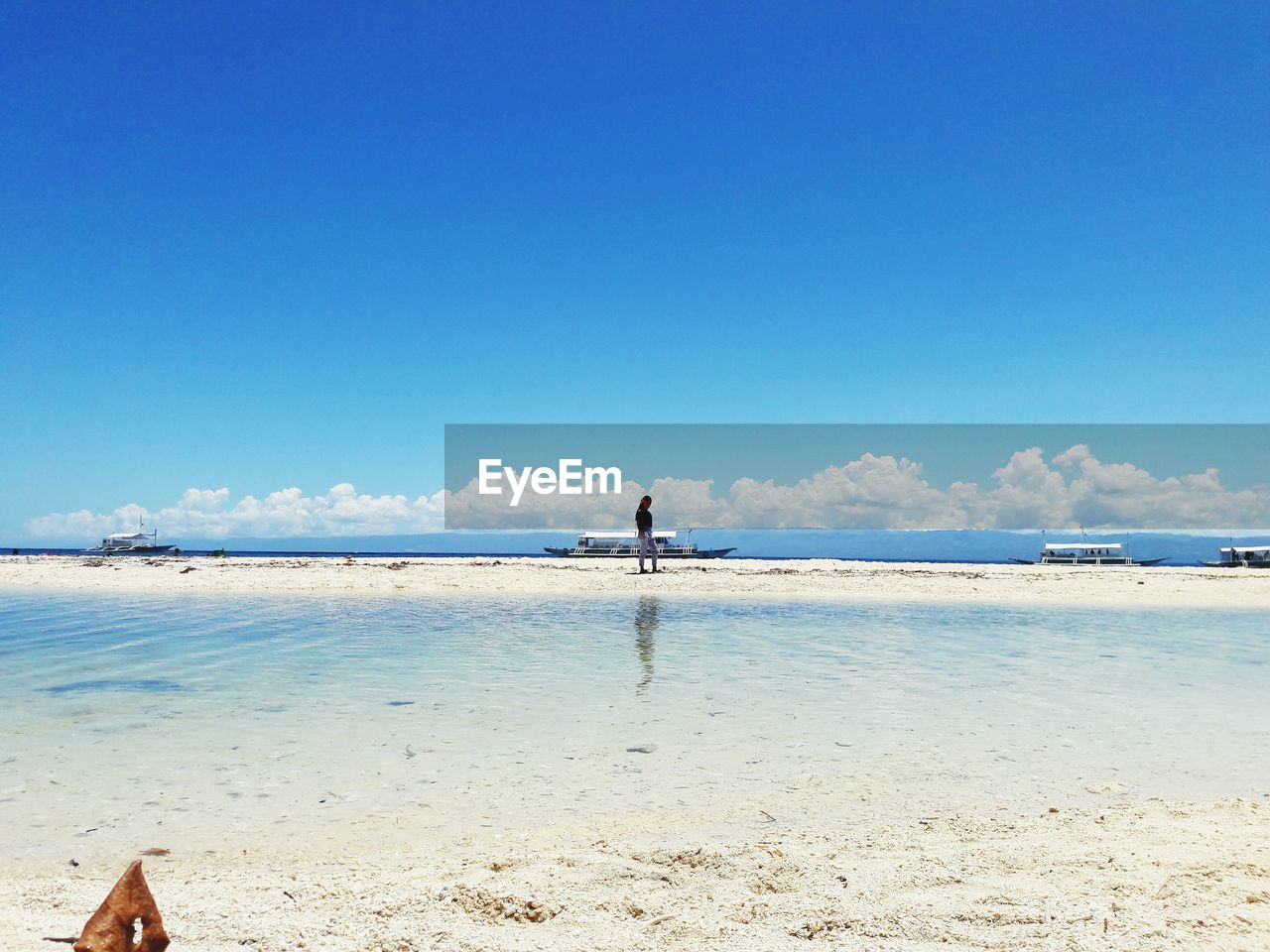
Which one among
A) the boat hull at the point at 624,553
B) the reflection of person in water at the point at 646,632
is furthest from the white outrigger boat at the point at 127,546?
the reflection of person in water at the point at 646,632

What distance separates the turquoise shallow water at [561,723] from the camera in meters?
5.96

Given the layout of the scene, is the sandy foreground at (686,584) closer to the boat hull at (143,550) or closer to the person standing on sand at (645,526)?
the person standing on sand at (645,526)

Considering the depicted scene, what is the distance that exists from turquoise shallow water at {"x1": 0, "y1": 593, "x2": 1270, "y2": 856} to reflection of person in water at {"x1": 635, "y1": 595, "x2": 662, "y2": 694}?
148mm

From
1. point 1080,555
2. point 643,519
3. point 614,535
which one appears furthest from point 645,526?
point 1080,555

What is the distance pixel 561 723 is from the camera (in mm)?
8375

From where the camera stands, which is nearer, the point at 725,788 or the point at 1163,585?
the point at 725,788

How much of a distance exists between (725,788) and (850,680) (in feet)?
→ 17.5

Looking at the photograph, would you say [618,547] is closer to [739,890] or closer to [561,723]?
[561,723]

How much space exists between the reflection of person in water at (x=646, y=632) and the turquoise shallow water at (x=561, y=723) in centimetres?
15

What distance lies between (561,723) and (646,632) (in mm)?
8012

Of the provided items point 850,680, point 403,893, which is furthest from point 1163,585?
point 403,893

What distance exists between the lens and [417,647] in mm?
14141

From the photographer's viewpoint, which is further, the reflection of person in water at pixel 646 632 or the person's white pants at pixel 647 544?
the person's white pants at pixel 647 544

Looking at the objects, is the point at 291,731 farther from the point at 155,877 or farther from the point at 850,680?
the point at 850,680
